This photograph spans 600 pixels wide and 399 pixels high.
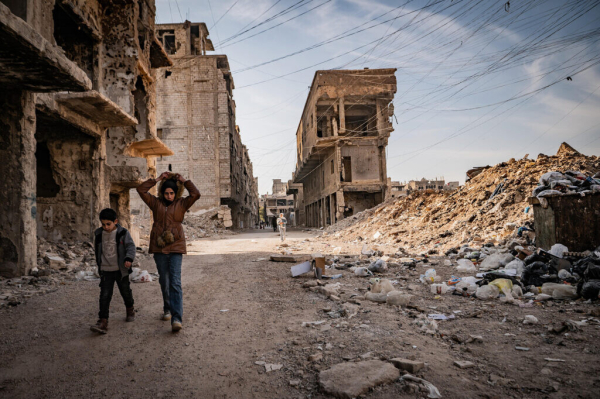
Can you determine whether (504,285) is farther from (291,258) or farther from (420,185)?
(420,185)

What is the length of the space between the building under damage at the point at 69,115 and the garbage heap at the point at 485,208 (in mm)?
9565

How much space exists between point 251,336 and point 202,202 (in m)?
28.5

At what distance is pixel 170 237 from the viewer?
3.72 meters

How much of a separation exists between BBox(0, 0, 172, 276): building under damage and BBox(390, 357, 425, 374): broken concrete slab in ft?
17.9

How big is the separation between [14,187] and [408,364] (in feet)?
25.5

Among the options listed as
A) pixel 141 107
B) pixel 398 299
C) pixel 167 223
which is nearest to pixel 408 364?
pixel 398 299

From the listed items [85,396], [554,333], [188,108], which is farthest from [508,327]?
[188,108]

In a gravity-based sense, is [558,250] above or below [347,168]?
below

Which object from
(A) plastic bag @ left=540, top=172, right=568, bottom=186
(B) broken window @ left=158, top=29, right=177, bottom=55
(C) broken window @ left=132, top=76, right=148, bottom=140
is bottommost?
(A) plastic bag @ left=540, top=172, right=568, bottom=186

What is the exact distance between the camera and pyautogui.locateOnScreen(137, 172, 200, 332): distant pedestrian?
3.70 meters

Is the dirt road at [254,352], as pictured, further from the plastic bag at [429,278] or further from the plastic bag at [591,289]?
the plastic bag at [429,278]

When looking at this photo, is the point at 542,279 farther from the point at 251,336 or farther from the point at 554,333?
the point at 251,336

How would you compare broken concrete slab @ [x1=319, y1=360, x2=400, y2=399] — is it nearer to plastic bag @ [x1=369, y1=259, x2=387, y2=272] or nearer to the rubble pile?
plastic bag @ [x1=369, y1=259, x2=387, y2=272]

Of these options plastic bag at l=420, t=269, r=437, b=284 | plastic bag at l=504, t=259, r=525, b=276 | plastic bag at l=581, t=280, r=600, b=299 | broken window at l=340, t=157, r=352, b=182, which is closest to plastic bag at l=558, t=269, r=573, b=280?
plastic bag at l=504, t=259, r=525, b=276
